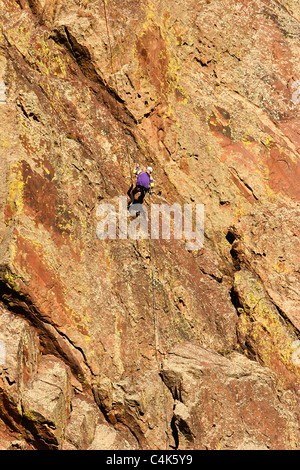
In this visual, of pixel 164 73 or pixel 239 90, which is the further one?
pixel 239 90

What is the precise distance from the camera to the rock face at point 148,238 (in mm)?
16078

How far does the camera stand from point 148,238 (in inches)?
757

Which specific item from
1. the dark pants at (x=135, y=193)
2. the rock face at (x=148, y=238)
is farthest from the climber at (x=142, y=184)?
the rock face at (x=148, y=238)

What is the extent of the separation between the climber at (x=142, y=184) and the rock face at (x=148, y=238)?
1.38 feet

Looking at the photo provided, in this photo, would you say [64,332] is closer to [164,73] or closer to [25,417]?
[25,417]

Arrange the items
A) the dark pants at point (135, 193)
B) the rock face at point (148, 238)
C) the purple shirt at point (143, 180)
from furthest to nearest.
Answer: the dark pants at point (135, 193) < the purple shirt at point (143, 180) < the rock face at point (148, 238)

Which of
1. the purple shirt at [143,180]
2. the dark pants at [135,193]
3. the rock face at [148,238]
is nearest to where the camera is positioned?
the rock face at [148,238]

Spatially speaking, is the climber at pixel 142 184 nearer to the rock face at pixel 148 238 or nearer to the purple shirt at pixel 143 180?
the purple shirt at pixel 143 180

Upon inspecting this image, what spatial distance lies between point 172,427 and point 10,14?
50.5 feet

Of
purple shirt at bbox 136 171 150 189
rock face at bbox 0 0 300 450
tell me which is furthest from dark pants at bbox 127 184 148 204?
purple shirt at bbox 136 171 150 189

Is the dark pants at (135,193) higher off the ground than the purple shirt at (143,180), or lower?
lower

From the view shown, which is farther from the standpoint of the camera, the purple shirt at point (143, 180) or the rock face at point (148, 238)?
the purple shirt at point (143, 180)
